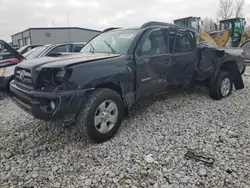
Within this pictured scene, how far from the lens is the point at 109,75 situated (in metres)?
3.27

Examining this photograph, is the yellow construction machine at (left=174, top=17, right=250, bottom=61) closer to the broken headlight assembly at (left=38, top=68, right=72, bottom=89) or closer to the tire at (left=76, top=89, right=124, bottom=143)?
the tire at (left=76, top=89, right=124, bottom=143)

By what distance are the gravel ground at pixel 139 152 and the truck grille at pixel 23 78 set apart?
35.4 inches

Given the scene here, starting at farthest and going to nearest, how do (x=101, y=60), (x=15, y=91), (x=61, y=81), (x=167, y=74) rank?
(x=167, y=74)
(x=15, y=91)
(x=101, y=60)
(x=61, y=81)

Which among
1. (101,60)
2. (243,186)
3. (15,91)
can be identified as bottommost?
(243,186)

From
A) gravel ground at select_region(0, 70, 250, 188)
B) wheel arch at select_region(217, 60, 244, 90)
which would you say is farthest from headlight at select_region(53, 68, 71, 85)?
wheel arch at select_region(217, 60, 244, 90)

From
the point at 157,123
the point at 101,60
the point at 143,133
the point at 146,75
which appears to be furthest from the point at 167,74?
the point at 101,60

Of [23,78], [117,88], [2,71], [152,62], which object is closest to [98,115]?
[117,88]

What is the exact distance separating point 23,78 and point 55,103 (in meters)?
0.81

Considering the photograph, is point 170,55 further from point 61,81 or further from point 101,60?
point 61,81

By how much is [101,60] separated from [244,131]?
2657 mm

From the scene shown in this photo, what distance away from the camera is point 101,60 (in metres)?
3.25

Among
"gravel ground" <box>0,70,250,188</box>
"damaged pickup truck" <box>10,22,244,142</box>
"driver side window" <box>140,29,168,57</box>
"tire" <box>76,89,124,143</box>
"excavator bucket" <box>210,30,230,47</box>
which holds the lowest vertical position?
"gravel ground" <box>0,70,250,188</box>

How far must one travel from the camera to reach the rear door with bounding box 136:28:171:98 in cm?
376

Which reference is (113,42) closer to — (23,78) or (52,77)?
(52,77)
